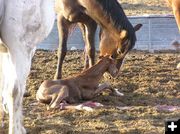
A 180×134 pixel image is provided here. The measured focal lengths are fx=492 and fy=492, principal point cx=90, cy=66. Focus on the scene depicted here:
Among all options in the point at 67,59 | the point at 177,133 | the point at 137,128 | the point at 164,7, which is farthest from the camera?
the point at 164,7

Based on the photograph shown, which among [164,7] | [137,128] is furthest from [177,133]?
[164,7]

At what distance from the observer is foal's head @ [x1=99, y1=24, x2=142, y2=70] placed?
623 cm

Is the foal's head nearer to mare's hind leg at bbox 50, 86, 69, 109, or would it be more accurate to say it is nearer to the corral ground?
the corral ground

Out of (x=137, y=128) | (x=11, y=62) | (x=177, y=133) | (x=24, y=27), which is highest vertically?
(x=24, y=27)

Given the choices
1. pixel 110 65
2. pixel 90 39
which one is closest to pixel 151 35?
pixel 90 39

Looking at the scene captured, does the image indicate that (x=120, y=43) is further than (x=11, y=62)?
Yes

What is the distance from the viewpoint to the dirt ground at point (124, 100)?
4496 millimetres

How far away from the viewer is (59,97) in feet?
17.7

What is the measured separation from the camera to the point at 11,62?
3.66 metres

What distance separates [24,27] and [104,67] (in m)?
2.55

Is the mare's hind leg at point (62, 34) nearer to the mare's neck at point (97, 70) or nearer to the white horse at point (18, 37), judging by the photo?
the mare's neck at point (97, 70)

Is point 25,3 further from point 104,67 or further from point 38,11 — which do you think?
point 104,67

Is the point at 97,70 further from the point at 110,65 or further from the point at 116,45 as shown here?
the point at 116,45

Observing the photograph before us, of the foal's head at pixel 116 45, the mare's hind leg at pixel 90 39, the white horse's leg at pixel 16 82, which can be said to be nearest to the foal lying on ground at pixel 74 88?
the foal's head at pixel 116 45
